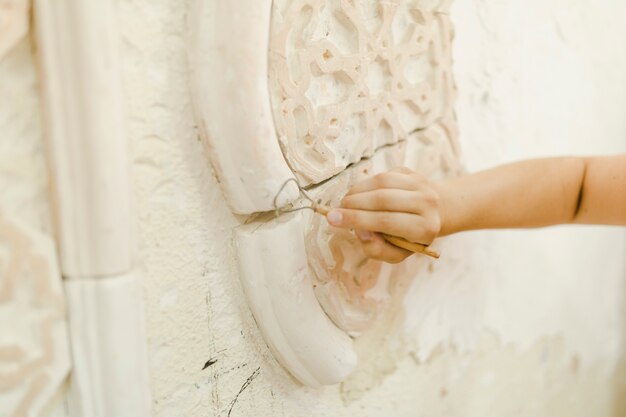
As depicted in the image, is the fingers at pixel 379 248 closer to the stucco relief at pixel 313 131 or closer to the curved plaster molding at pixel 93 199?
the stucco relief at pixel 313 131

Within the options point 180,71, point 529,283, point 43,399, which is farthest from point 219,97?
point 529,283

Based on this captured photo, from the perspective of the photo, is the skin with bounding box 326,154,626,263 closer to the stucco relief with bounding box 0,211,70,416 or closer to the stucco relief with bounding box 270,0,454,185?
the stucco relief with bounding box 270,0,454,185

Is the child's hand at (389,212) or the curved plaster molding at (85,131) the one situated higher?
the curved plaster molding at (85,131)

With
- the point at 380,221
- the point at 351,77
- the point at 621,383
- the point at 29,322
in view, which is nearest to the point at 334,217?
the point at 380,221

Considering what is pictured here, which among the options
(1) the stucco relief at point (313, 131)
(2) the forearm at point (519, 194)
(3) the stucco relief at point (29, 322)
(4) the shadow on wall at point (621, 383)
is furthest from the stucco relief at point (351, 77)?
(4) the shadow on wall at point (621, 383)

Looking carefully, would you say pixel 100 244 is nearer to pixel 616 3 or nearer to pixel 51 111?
pixel 51 111

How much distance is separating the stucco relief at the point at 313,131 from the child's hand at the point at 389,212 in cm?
4

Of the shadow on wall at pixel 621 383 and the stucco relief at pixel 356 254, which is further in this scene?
the shadow on wall at pixel 621 383

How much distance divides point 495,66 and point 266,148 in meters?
0.47

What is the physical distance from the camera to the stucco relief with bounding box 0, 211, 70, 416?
0.37 metres

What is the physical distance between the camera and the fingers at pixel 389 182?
530 millimetres

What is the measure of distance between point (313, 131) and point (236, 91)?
0.32ft

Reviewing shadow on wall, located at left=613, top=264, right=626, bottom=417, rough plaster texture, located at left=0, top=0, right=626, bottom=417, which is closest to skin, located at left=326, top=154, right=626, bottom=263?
rough plaster texture, located at left=0, top=0, right=626, bottom=417

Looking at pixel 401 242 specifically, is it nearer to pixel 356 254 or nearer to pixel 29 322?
pixel 356 254
